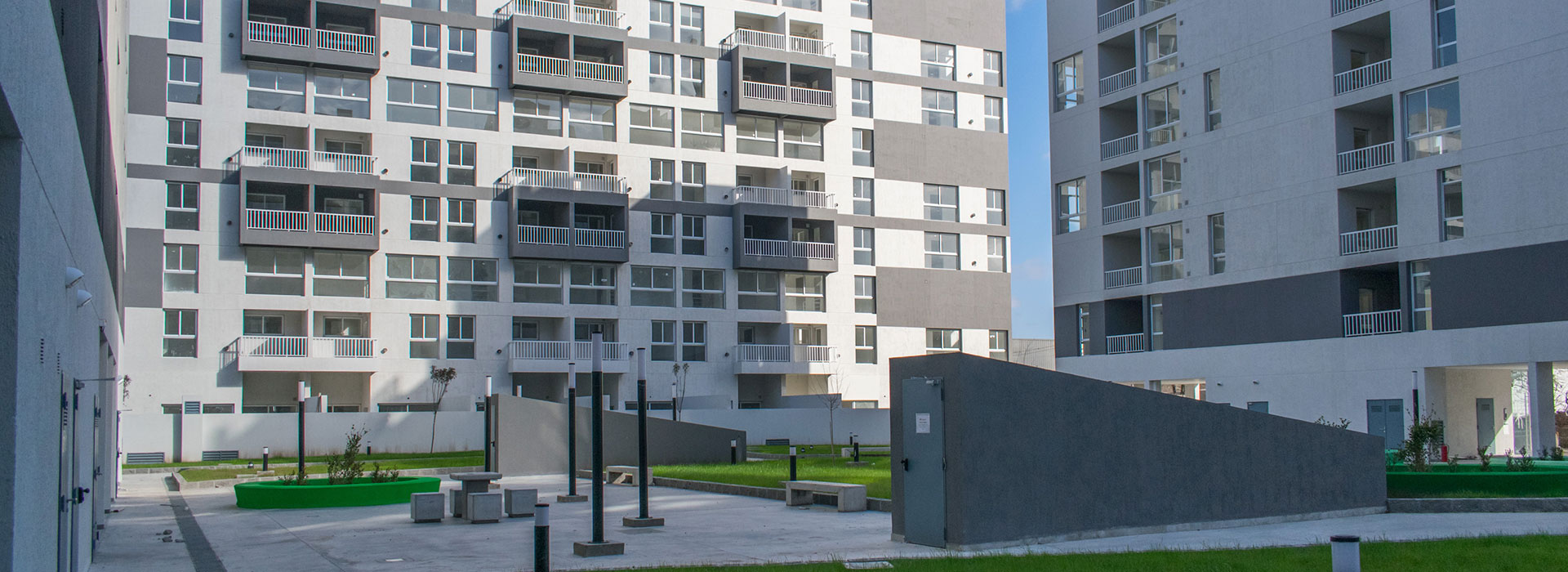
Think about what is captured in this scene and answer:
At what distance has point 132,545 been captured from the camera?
15.5m

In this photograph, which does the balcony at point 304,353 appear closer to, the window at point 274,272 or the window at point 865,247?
the window at point 274,272

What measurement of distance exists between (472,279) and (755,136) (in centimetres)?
1510

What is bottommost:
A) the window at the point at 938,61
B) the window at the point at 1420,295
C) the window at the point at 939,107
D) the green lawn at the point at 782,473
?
the green lawn at the point at 782,473

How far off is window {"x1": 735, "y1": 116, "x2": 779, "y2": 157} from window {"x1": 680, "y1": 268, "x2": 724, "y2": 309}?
611 cm

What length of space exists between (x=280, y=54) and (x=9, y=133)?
44.8m

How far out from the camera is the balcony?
45.6 metres

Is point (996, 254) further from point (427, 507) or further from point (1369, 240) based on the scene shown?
point (427, 507)

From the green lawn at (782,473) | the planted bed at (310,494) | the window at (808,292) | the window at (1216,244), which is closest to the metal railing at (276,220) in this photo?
the window at (808,292)

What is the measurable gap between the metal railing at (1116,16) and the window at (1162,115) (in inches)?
136

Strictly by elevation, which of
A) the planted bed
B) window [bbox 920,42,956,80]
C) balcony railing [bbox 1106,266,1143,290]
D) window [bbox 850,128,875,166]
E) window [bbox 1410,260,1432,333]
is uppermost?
window [bbox 920,42,956,80]

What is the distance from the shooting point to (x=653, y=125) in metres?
54.9

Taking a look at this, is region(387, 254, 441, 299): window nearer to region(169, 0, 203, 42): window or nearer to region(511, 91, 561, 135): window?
region(511, 91, 561, 135): window

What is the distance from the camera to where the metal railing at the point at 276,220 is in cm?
4612

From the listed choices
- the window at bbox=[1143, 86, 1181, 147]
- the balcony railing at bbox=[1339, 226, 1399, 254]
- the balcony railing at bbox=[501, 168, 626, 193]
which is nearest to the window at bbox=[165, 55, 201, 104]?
the balcony railing at bbox=[501, 168, 626, 193]
